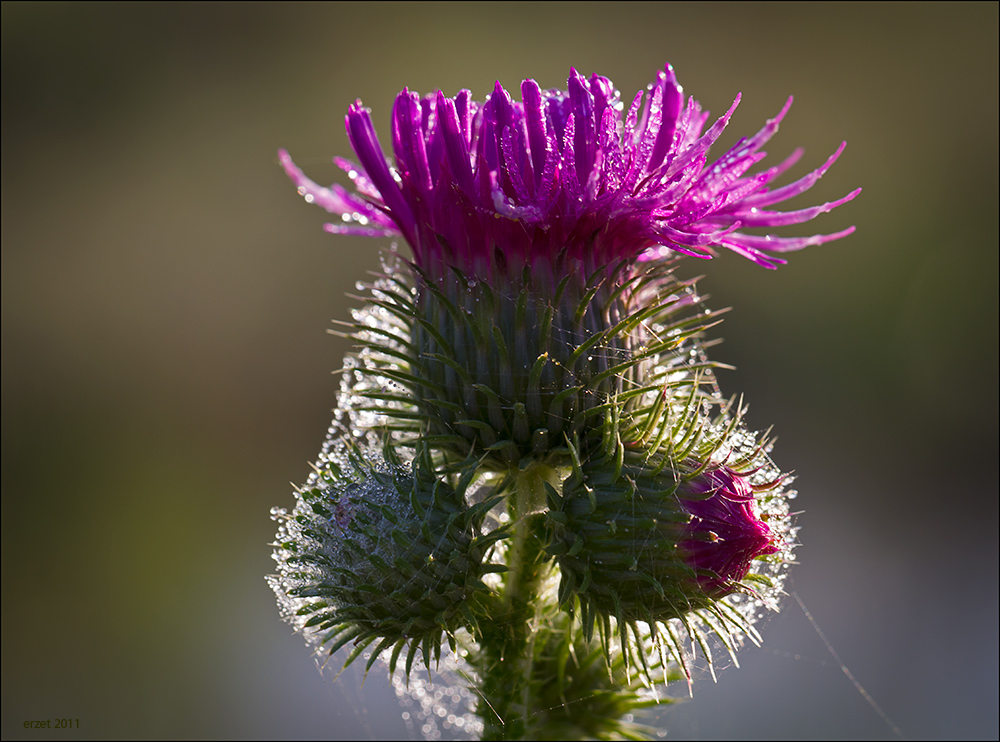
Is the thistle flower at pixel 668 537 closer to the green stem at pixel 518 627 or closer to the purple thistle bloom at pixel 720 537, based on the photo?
the purple thistle bloom at pixel 720 537

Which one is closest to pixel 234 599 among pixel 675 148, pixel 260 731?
pixel 260 731

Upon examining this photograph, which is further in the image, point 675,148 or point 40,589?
point 40,589

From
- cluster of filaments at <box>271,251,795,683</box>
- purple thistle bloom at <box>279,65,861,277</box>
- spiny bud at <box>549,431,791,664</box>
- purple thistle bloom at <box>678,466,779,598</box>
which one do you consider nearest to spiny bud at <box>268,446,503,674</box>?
cluster of filaments at <box>271,251,795,683</box>

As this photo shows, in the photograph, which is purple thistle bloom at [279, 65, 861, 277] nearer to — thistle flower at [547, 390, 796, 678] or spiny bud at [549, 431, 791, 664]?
thistle flower at [547, 390, 796, 678]

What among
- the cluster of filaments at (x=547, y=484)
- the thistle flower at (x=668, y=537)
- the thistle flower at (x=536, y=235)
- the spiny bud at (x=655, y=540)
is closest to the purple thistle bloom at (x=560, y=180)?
the thistle flower at (x=536, y=235)

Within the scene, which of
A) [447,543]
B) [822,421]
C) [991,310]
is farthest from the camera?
[991,310]

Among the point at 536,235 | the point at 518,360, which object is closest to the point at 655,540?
the point at 518,360

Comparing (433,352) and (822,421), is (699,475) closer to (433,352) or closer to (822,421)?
(433,352)
